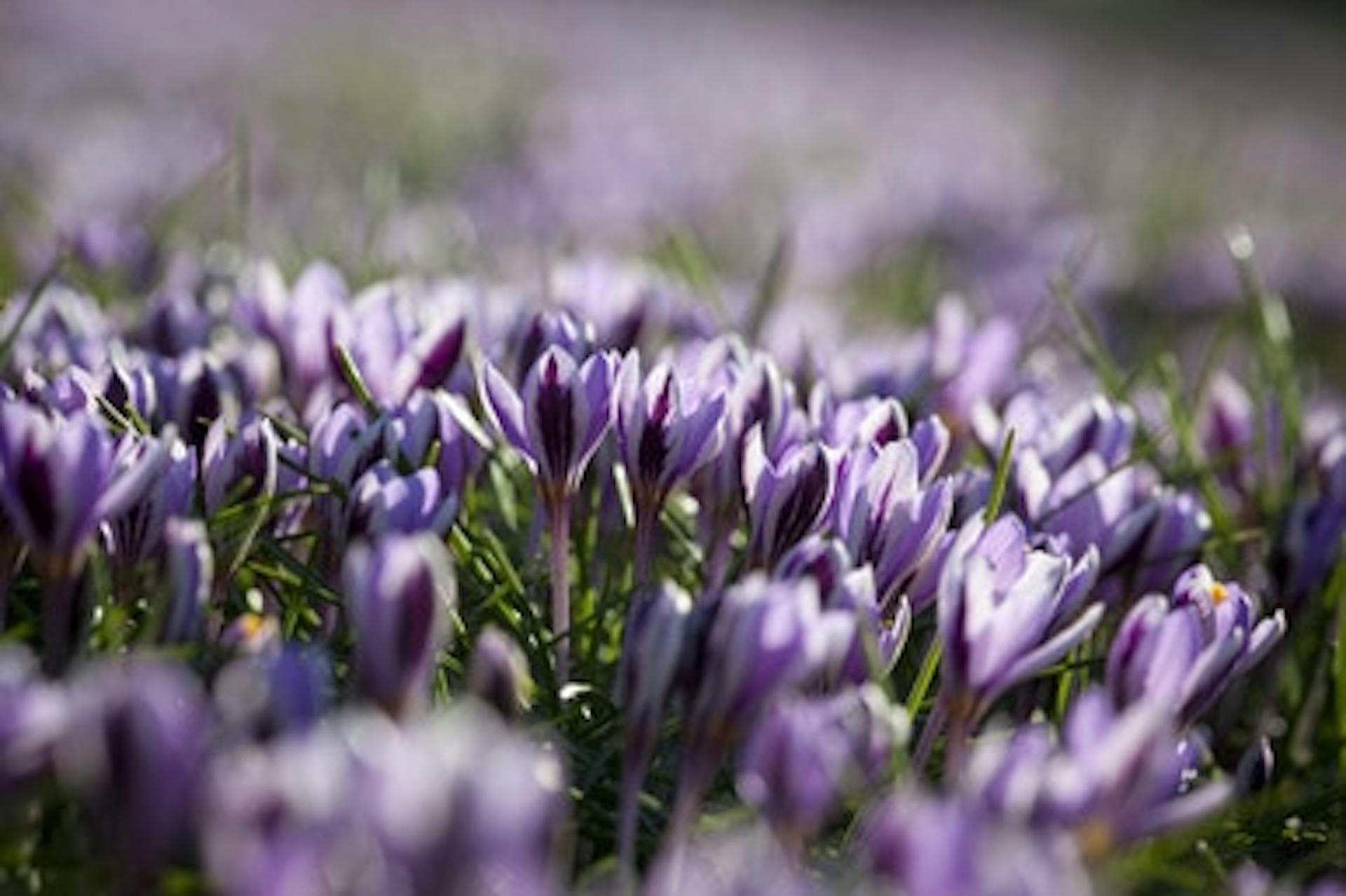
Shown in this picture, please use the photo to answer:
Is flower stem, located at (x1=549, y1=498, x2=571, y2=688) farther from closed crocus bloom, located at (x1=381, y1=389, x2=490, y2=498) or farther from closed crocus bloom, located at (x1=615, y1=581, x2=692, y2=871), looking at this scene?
closed crocus bloom, located at (x1=615, y1=581, x2=692, y2=871)

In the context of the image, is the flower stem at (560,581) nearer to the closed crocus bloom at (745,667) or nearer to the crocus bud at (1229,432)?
the closed crocus bloom at (745,667)

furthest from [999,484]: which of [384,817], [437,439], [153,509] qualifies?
[384,817]

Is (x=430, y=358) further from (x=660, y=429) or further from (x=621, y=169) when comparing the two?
(x=621, y=169)

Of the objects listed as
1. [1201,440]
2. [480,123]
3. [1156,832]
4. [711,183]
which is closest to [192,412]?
[1156,832]

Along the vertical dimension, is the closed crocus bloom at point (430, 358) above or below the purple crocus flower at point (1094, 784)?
below

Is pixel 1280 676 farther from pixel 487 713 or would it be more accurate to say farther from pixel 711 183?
pixel 711 183

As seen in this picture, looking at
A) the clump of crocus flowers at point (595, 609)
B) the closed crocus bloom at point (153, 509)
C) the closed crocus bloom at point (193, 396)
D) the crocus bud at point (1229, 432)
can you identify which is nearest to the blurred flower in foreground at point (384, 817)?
the clump of crocus flowers at point (595, 609)
